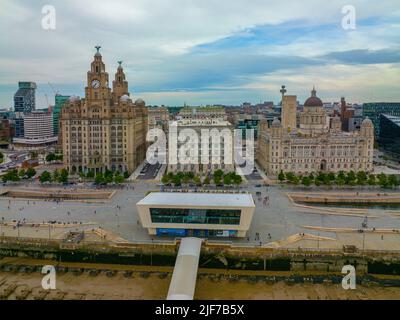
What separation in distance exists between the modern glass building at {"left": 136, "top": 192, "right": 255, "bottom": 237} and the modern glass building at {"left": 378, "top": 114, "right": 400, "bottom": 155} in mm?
68900

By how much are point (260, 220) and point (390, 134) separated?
68576 millimetres

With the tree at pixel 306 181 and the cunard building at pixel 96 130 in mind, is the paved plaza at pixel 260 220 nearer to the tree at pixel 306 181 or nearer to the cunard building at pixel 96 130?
the tree at pixel 306 181

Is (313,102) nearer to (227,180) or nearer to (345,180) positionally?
(345,180)

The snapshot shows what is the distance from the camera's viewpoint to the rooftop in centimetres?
3797

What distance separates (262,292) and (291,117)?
275ft

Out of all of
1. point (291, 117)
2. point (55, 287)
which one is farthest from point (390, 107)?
point (55, 287)

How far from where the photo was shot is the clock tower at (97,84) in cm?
7056

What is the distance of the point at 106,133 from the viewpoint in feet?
234

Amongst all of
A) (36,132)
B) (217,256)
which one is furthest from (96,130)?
(36,132)

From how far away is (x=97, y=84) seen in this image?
70.7m

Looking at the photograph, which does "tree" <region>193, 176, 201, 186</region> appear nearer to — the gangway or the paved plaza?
the paved plaza

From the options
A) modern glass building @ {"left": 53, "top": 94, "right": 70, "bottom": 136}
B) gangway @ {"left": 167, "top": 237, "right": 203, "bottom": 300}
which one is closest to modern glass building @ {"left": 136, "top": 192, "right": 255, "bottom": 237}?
gangway @ {"left": 167, "top": 237, "right": 203, "bottom": 300}
